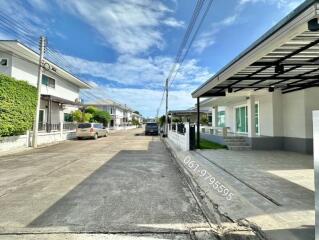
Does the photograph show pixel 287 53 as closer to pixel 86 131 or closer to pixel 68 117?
pixel 86 131

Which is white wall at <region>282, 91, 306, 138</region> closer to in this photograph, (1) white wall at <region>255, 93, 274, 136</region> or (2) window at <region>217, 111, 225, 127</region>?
(1) white wall at <region>255, 93, 274, 136</region>

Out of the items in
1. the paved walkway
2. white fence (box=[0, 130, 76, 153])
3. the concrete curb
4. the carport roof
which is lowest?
the concrete curb

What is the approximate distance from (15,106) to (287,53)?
14699 mm

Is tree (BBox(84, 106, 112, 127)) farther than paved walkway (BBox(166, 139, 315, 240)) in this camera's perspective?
Yes

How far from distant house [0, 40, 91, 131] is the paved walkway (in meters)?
16.4

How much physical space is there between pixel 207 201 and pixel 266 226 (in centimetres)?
171

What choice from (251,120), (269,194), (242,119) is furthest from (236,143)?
(269,194)

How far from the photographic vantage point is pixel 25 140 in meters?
17.1

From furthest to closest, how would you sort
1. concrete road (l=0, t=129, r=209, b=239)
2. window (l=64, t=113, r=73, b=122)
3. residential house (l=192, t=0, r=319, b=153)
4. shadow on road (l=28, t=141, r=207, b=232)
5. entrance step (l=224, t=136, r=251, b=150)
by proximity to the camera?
1. window (l=64, t=113, r=73, b=122)
2. entrance step (l=224, t=136, r=251, b=150)
3. residential house (l=192, t=0, r=319, b=153)
4. shadow on road (l=28, t=141, r=207, b=232)
5. concrete road (l=0, t=129, r=209, b=239)

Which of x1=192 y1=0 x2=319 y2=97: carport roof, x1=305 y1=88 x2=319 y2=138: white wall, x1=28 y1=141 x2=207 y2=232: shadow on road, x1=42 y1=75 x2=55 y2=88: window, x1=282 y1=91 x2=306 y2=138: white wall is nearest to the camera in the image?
x1=28 y1=141 x2=207 y2=232: shadow on road

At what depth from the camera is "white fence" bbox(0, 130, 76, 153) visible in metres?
15.0

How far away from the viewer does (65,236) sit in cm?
385

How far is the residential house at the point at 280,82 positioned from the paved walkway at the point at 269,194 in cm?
326

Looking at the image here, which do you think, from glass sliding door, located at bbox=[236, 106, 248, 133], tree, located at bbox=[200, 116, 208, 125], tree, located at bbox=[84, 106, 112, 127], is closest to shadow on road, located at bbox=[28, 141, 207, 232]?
glass sliding door, located at bbox=[236, 106, 248, 133]
